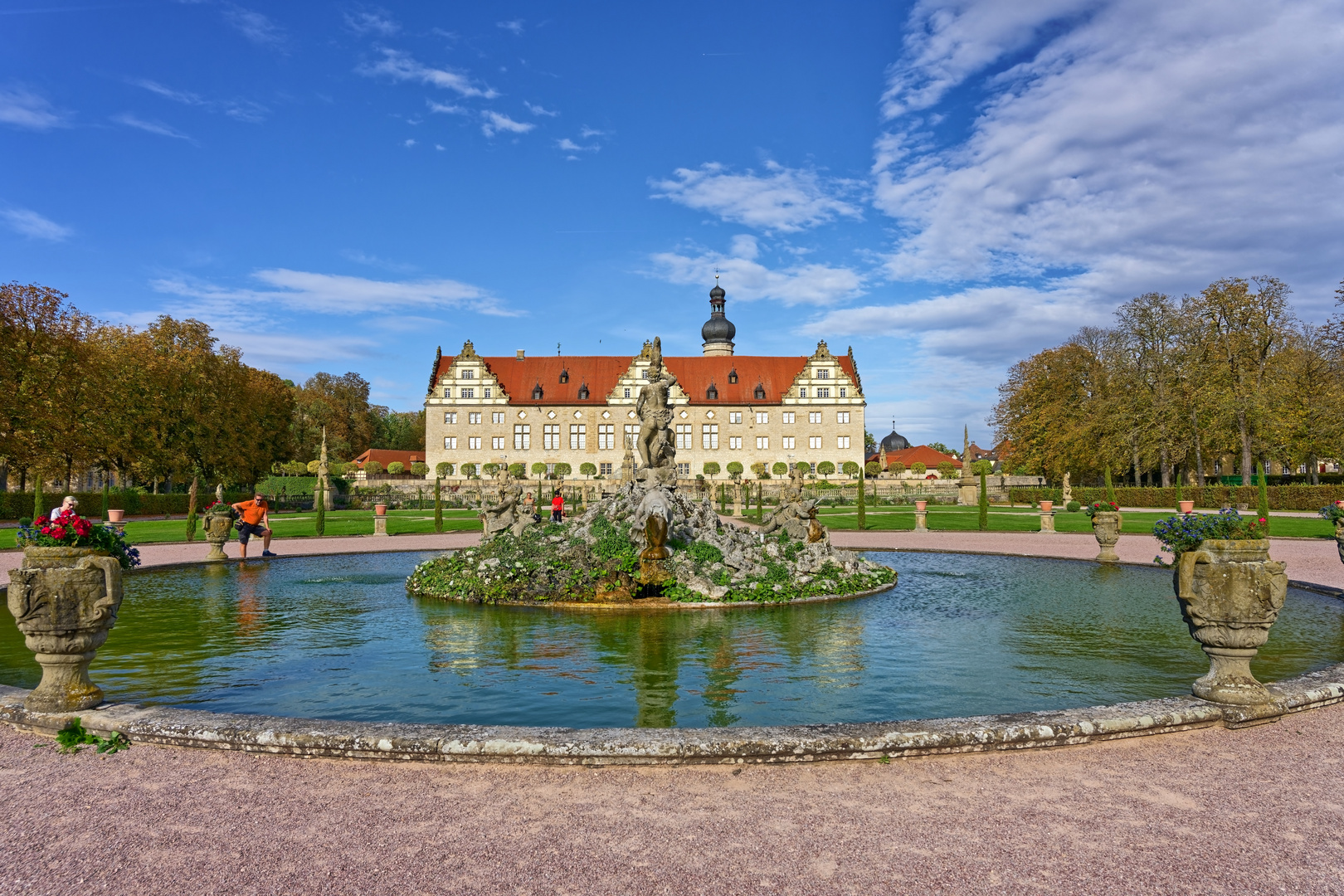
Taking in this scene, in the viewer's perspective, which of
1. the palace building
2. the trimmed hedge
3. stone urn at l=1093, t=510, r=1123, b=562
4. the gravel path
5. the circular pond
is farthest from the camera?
the palace building

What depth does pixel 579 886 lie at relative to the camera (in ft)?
11.3

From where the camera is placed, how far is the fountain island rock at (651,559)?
12.3 m

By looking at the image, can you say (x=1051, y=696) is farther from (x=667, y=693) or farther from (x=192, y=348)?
(x=192, y=348)

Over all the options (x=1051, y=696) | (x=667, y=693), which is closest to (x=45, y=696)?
(x=667, y=693)

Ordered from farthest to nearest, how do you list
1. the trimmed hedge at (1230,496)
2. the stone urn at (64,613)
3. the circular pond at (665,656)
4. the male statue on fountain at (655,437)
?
1. the trimmed hedge at (1230,496)
2. the male statue on fountain at (655,437)
3. the circular pond at (665,656)
4. the stone urn at (64,613)

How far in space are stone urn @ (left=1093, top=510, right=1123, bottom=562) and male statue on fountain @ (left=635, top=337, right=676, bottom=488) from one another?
10384 millimetres

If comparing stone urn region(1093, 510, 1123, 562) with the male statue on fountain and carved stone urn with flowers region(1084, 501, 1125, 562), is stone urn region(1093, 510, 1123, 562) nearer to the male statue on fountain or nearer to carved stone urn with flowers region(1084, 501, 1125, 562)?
carved stone urn with flowers region(1084, 501, 1125, 562)

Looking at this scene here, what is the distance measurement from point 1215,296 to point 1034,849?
51661 millimetres

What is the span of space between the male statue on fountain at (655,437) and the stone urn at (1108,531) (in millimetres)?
10384

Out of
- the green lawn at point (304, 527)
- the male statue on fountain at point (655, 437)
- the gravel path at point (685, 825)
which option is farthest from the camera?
the green lawn at point (304, 527)

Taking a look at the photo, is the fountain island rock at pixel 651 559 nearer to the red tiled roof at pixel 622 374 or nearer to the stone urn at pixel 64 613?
the stone urn at pixel 64 613

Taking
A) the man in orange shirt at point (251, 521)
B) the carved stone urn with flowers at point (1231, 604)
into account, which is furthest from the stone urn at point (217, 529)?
the carved stone urn with flowers at point (1231, 604)

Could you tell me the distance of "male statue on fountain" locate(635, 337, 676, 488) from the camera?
14.6m

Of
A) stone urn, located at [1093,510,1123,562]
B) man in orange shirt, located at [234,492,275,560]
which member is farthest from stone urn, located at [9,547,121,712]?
stone urn, located at [1093,510,1123,562]
